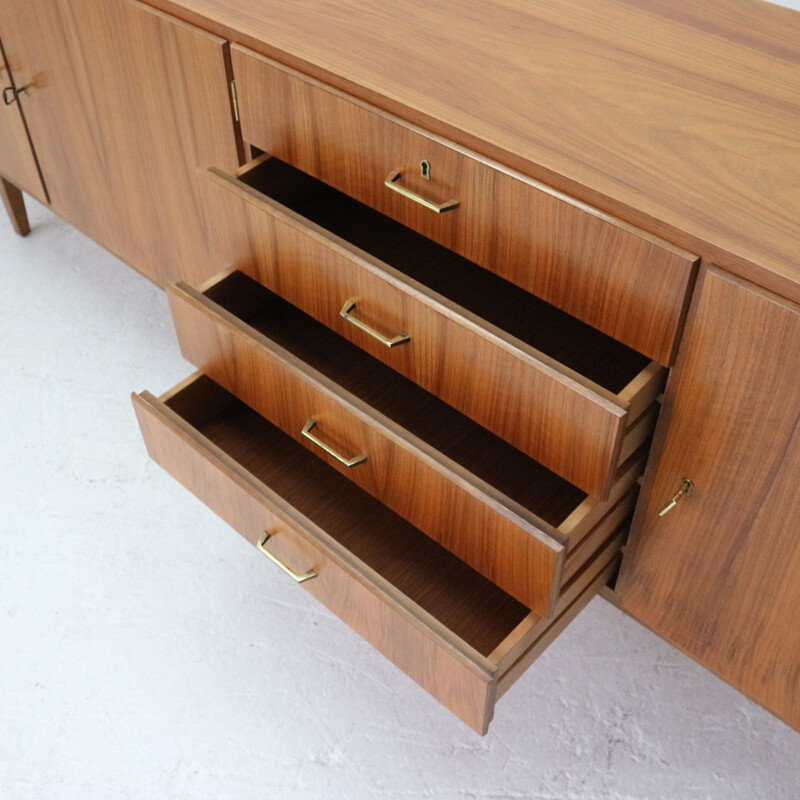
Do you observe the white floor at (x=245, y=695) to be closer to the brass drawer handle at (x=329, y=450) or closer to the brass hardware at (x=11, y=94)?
the brass drawer handle at (x=329, y=450)

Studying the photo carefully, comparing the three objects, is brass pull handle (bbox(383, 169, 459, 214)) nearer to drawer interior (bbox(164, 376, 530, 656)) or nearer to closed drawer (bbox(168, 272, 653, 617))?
closed drawer (bbox(168, 272, 653, 617))

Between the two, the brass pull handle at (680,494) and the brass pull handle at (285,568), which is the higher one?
the brass pull handle at (680,494)

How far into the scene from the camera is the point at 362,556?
3.50 feet

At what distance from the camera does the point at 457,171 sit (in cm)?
91

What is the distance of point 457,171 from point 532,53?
176mm

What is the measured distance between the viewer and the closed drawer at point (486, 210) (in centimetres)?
A: 82

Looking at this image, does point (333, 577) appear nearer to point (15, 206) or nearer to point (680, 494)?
point (680, 494)

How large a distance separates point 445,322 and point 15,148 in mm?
1036

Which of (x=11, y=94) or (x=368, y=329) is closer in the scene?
(x=368, y=329)

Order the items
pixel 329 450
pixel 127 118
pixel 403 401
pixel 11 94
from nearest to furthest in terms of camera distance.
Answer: pixel 329 450 → pixel 403 401 → pixel 127 118 → pixel 11 94

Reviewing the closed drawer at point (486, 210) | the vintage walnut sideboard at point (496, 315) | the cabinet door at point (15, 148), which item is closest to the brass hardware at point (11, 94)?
the cabinet door at point (15, 148)

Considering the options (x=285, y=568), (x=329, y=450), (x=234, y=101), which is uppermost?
(x=234, y=101)

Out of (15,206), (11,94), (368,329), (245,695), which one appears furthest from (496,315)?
(15,206)

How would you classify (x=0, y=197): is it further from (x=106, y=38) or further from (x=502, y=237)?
(x=502, y=237)
